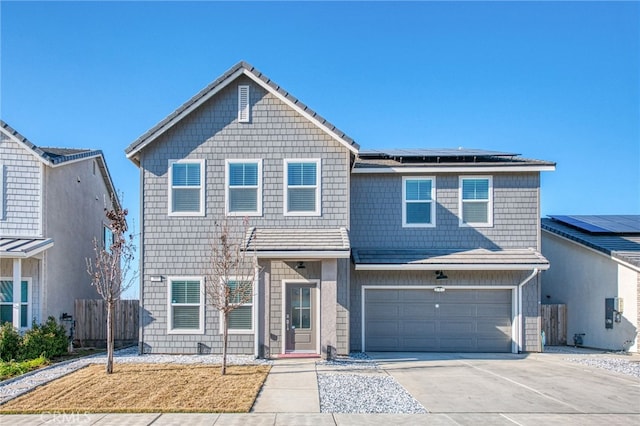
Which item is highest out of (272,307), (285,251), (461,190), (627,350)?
(461,190)

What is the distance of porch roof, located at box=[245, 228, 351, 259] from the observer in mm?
12953

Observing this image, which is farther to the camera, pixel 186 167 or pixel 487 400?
pixel 186 167

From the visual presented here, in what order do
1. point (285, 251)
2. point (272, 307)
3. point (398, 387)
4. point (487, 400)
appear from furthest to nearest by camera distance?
point (272, 307) → point (285, 251) → point (398, 387) → point (487, 400)

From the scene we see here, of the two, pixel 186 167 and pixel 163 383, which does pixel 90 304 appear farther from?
pixel 163 383

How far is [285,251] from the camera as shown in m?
13.0

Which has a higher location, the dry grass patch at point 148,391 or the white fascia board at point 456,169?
the white fascia board at point 456,169

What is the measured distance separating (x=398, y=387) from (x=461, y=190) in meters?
7.66

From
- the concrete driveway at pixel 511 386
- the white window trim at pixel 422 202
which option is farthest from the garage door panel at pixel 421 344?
the white window trim at pixel 422 202

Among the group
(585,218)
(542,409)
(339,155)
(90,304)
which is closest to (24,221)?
(90,304)

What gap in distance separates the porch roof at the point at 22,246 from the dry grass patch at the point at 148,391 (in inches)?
166

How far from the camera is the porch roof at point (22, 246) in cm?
1363

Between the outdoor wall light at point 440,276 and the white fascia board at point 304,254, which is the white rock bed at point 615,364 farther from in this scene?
the white fascia board at point 304,254

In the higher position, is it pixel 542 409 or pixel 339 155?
pixel 339 155

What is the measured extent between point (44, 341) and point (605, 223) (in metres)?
19.6
